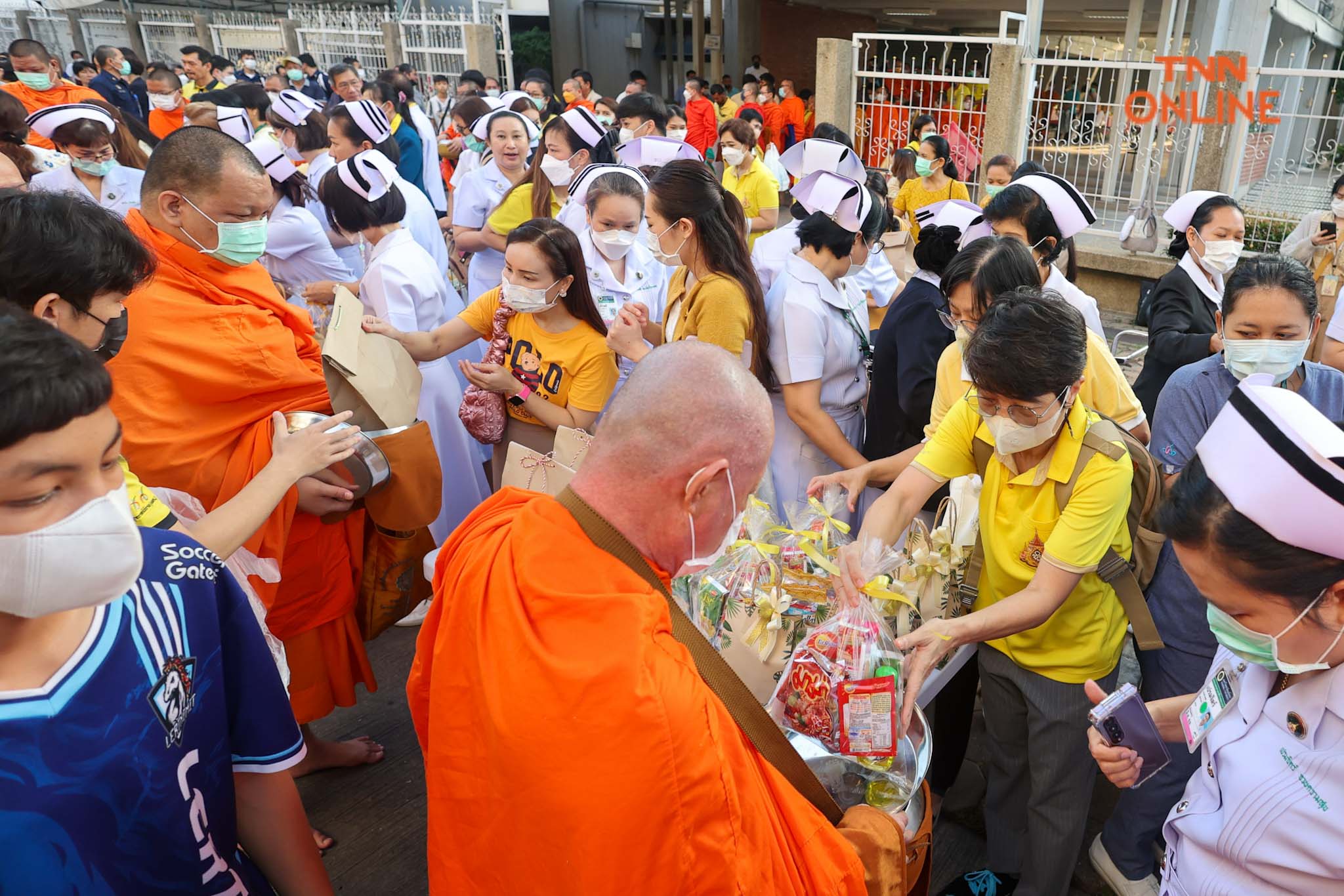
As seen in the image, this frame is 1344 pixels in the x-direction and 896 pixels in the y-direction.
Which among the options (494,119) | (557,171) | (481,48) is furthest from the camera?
(481,48)

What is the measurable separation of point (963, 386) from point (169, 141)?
8.75ft

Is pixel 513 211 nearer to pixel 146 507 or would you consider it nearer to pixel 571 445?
pixel 571 445

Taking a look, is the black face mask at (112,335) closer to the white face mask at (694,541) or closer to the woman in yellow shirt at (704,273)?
the white face mask at (694,541)

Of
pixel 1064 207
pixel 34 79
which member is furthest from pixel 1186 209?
pixel 34 79

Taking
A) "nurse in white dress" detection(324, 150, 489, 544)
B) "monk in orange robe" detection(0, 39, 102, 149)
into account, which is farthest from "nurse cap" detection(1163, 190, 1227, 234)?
"monk in orange robe" detection(0, 39, 102, 149)

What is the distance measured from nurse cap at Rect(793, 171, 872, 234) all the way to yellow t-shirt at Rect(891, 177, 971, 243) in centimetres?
460

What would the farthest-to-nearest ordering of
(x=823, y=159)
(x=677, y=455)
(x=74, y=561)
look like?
(x=823, y=159), (x=677, y=455), (x=74, y=561)

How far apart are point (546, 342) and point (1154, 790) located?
2.59 metres

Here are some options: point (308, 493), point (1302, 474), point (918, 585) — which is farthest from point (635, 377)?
point (308, 493)

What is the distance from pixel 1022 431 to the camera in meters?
2.18

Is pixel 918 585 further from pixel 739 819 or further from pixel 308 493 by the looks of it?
pixel 308 493

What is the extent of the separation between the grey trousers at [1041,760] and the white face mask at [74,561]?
219 centimetres

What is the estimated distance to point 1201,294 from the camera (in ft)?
12.6

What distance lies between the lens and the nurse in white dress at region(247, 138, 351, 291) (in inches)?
181
